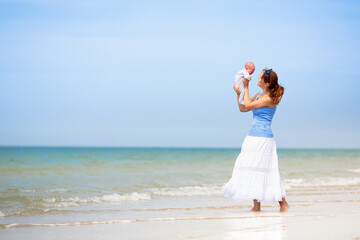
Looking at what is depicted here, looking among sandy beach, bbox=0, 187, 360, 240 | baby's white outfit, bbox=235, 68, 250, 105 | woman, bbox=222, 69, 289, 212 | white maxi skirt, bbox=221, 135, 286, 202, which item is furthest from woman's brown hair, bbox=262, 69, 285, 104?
sandy beach, bbox=0, 187, 360, 240

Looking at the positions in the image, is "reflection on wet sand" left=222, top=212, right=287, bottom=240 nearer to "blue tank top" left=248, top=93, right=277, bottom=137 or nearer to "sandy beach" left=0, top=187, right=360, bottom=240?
"sandy beach" left=0, top=187, right=360, bottom=240

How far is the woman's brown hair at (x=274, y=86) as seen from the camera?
6.36 meters

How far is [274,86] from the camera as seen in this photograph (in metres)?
6.38

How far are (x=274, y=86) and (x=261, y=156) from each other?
97cm

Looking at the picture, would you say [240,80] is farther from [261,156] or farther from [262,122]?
[261,156]

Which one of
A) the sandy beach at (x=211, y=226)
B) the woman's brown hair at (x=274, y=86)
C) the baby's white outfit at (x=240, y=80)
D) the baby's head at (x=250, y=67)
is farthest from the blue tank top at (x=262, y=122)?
the sandy beach at (x=211, y=226)

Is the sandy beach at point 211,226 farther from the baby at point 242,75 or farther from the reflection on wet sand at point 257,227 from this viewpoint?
the baby at point 242,75

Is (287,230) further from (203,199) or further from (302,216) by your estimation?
(203,199)

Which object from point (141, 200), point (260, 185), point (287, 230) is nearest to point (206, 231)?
point (287, 230)

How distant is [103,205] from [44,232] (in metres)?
2.98

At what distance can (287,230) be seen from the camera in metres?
4.93

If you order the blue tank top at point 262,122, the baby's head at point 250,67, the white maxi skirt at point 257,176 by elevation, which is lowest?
the white maxi skirt at point 257,176

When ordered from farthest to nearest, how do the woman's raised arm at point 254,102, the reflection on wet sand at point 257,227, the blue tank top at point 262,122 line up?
the blue tank top at point 262,122 → the woman's raised arm at point 254,102 → the reflection on wet sand at point 257,227

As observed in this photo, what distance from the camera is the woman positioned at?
634 cm
